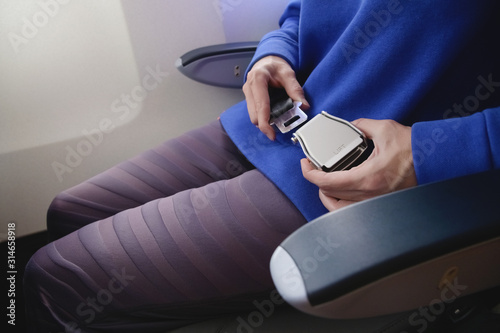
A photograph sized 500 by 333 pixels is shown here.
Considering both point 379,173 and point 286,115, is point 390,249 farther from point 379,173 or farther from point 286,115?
point 286,115

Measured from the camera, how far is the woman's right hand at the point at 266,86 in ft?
2.13

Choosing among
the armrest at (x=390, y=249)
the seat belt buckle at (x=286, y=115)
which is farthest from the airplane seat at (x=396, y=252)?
the seat belt buckle at (x=286, y=115)

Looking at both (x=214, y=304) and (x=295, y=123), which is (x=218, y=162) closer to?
(x=295, y=123)

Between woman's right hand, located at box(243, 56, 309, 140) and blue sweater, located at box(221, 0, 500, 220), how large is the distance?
31 millimetres

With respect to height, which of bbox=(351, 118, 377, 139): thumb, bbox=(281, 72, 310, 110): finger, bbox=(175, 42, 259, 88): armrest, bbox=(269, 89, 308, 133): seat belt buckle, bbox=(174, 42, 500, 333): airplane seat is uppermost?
bbox=(175, 42, 259, 88): armrest

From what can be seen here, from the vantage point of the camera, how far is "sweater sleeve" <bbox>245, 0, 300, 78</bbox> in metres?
0.75

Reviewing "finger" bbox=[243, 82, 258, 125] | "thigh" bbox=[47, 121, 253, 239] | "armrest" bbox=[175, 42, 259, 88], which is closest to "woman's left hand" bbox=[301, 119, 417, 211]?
"finger" bbox=[243, 82, 258, 125]

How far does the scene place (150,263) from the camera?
0.54 meters

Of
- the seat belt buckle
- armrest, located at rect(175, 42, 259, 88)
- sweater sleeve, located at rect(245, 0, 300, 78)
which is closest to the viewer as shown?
the seat belt buckle

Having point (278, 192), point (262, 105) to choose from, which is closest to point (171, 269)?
point (278, 192)

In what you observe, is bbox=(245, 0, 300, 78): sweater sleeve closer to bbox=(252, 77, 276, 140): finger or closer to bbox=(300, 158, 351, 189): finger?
bbox=(252, 77, 276, 140): finger

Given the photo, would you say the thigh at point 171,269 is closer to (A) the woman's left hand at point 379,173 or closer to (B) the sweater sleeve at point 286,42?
(A) the woman's left hand at point 379,173

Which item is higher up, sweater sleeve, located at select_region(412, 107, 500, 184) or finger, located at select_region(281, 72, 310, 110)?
finger, located at select_region(281, 72, 310, 110)

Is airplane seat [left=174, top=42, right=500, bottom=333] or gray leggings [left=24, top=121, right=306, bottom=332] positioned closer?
airplane seat [left=174, top=42, right=500, bottom=333]
